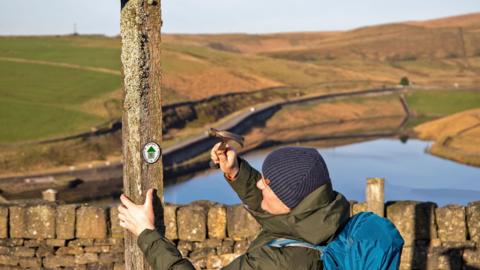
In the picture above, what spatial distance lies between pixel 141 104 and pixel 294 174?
A: 68.7 inches

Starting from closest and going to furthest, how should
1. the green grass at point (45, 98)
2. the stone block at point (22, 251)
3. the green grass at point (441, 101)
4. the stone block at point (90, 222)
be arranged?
the stone block at point (90, 222) < the stone block at point (22, 251) < the green grass at point (45, 98) < the green grass at point (441, 101)

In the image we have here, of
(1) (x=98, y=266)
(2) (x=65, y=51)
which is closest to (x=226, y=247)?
(1) (x=98, y=266)

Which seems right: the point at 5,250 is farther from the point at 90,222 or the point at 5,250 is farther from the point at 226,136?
the point at 226,136

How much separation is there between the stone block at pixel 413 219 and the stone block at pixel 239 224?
4.84ft

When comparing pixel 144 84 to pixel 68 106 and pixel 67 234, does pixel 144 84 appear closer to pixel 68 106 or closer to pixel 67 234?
pixel 67 234

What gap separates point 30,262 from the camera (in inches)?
393

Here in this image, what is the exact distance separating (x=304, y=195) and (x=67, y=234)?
6557mm

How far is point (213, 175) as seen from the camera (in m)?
50.0

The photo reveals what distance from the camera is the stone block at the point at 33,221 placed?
980cm

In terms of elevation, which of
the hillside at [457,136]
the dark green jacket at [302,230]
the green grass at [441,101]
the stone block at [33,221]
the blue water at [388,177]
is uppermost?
the green grass at [441,101]

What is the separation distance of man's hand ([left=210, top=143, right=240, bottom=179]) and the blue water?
32079 mm

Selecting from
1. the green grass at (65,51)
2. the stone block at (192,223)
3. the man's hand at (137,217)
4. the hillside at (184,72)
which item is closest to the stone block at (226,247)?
the stone block at (192,223)

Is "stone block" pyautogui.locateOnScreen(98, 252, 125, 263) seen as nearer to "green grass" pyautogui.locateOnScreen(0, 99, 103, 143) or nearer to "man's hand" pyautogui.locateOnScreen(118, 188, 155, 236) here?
"man's hand" pyautogui.locateOnScreen(118, 188, 155, 236)

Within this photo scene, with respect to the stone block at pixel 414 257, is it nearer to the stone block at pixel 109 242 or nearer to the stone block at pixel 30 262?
the stone block at pixel 109 242
